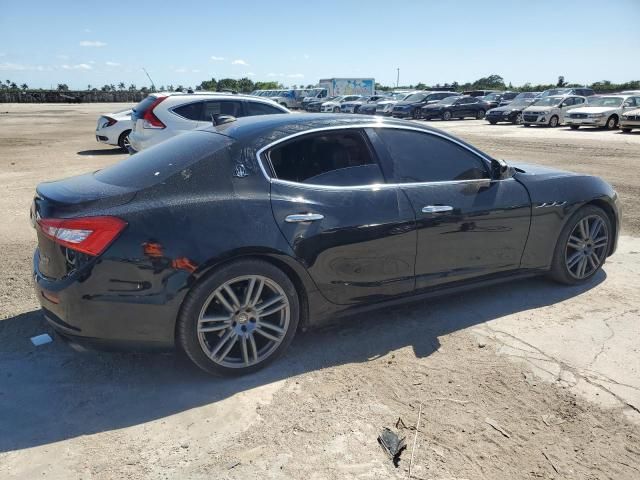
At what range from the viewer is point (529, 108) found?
26.0 m

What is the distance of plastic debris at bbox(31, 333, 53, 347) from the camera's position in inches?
150

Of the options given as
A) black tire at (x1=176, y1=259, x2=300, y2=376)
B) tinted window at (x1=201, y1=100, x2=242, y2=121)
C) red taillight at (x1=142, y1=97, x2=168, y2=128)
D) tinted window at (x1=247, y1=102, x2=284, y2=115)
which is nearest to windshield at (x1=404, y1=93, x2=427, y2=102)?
tinted window at (x1=247, y1=102, x2=284, y2=115)

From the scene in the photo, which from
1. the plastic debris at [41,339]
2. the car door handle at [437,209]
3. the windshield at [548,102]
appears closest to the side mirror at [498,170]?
the car door handle at [437,209]

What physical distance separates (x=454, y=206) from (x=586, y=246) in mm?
1646

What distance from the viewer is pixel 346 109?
1499 inches

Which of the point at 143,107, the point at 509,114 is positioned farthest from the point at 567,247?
the point at 509,114

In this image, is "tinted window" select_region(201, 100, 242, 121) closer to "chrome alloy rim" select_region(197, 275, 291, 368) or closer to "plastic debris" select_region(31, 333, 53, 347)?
"plastic debris" select_region(31, 333, 53, 347)

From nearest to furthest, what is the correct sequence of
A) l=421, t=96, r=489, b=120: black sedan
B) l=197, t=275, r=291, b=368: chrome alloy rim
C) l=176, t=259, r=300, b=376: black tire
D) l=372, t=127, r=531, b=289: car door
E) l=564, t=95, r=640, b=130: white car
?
l=176, t=259, r=300, b=376: black tire < l=197, t=275, r=291, b=368: chrome alloy rim < l=372, t=127, r=531, b=289: car door < l=564, t=95, r=640, b=130: white car < l=421, t=96, r=489, b=120: black sedan

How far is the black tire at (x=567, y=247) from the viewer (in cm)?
466

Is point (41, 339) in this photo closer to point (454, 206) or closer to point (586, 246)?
point (454, 206)

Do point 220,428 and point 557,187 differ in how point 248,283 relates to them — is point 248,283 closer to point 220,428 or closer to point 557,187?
point 220,428

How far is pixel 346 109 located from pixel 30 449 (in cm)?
3699

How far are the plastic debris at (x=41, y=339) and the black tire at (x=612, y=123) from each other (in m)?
24.6

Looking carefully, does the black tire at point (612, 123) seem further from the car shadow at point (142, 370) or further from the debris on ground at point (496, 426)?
the debris on ground at point (496, 426)
